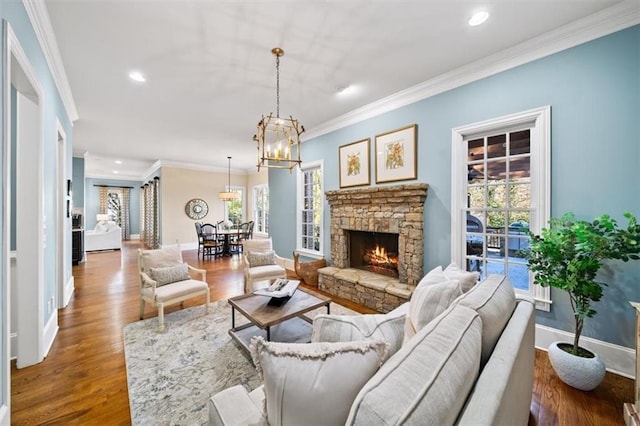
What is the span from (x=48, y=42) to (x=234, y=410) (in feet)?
11.7

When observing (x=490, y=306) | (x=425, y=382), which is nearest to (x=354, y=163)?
(x=490, y=306)

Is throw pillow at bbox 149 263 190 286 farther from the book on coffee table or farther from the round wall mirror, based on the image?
the round wall mirror

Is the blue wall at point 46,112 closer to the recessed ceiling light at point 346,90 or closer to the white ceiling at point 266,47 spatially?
the white ceiling at point 266,47

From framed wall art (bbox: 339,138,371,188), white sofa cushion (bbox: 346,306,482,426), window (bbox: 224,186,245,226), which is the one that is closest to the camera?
white sofa cushion (bbox: 346,306,482,426)

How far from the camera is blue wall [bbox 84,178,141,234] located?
10789 millimetres

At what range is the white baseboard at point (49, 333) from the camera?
2.46 meters

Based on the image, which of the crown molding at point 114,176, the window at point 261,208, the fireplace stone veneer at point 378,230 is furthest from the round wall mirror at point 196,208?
the fireplace stone veneer at point 378,230

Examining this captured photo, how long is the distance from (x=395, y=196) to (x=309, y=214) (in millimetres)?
2215

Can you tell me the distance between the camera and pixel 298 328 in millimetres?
2646

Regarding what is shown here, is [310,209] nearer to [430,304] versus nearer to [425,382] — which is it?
[430,304]

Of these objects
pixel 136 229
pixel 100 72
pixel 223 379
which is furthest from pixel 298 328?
pixel 136 229

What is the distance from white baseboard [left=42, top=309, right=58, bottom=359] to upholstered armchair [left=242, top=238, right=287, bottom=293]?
208 cm

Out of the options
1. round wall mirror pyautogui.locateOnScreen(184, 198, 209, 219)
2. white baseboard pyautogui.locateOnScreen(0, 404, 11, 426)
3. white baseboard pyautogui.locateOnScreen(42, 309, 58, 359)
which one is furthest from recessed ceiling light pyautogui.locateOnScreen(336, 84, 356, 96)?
round wall mirror pyautogui.locateOnScreen(184, 198, 209, 219)

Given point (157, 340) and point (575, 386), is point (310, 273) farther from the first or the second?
point (575, 386)
